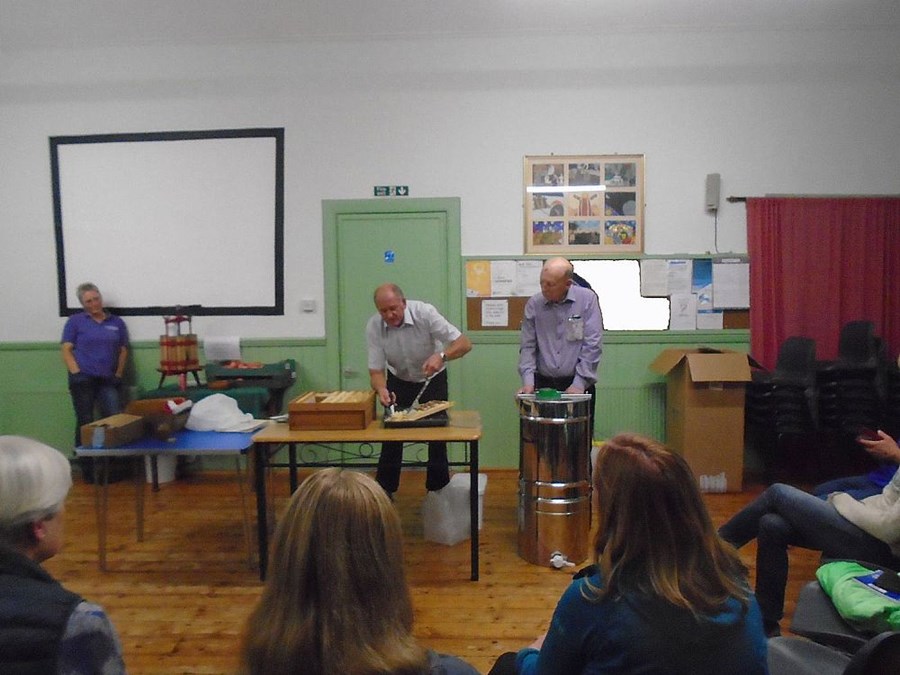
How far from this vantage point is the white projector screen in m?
5.05

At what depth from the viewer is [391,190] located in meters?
5.00

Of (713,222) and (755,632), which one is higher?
(713,222)

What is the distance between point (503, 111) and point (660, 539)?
4.36m

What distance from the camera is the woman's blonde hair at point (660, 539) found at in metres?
1.15

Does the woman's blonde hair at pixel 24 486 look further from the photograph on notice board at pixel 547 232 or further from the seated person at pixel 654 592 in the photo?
the photograph on notice board at pixel 547 232

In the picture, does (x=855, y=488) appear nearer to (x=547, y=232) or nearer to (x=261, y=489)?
(x=261, y=489)

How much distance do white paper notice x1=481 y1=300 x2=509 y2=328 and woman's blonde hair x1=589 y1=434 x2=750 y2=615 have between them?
373cm

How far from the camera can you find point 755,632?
115cm

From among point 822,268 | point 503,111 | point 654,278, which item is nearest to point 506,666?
point 654,278

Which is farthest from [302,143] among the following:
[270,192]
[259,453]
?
[259,453]

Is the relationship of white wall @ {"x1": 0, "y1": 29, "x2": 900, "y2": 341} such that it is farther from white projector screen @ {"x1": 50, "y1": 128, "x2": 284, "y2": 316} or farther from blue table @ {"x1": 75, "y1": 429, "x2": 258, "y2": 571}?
blue table @ {"x1": 75, "y1": 429, "x2": 258, "y2": 571}

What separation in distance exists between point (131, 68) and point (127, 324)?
2.13 meters

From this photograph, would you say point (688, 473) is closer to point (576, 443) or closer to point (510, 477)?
point (576, 443)

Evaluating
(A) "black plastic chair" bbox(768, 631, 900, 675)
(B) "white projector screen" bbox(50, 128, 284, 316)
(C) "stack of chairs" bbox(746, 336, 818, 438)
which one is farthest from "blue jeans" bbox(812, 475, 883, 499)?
(B) "white projector screen" bbox(50, 128, 284, 316)
